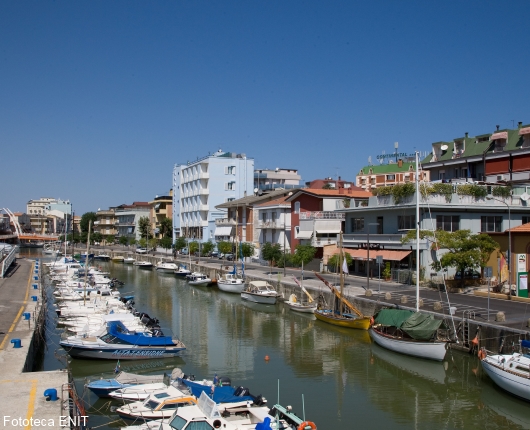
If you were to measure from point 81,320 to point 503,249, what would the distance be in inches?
1303

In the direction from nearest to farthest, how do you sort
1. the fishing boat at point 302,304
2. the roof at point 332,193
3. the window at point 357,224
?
the fishing boat at point 302,304
the window at point 357,224
the roof at point 332,193

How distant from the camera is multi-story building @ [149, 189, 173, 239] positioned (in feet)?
442

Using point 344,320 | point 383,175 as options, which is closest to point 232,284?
point 344,320

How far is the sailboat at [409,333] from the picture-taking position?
2947cm

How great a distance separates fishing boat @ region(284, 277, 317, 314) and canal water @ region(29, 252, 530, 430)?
0.85m

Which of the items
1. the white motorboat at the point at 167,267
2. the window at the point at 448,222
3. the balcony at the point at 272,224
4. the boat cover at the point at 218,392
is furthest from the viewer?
the white motorboat at the point at 167,267

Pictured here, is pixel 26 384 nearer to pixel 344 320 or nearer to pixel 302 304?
pixel 344 320

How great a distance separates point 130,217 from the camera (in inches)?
6166

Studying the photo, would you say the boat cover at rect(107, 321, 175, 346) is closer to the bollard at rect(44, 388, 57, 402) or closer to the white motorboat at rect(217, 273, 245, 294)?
the bollard at rect(44, 388, 57, 402)

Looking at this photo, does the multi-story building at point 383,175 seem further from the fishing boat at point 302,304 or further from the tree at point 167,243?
the fishing boat at point 302,304

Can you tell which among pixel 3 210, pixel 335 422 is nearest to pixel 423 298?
pixel 335 422

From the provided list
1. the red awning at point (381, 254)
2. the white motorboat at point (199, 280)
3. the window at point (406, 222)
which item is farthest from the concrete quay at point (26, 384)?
the window at point (406, 222)

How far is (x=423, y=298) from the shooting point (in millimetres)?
39406

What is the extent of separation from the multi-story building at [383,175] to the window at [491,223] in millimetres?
68266
